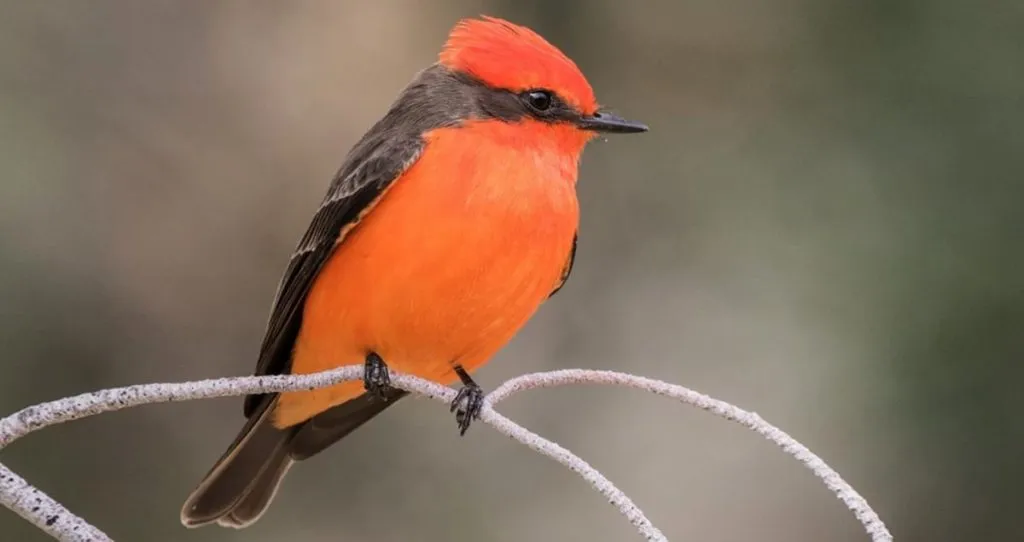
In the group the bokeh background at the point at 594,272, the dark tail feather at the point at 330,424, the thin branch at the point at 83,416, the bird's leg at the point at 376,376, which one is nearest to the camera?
the thin branch at the point at 83,416

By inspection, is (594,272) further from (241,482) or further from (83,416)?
(83,416)

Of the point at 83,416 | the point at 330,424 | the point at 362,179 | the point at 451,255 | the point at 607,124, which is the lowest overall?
the point at 83,416

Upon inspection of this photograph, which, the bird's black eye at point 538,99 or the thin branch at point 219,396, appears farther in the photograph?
the bird's black eye at point 538,99

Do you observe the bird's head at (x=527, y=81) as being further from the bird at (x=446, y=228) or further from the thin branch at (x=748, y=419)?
the thin branch at (x=748, y=419)

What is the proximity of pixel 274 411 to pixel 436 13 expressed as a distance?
1.01 meters

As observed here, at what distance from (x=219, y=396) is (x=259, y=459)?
907mm

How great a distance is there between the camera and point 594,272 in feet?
8.26

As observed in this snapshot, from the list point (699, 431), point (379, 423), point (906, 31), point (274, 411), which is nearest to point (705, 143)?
point (906, 31)

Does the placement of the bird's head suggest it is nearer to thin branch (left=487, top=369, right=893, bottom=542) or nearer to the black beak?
the black beak

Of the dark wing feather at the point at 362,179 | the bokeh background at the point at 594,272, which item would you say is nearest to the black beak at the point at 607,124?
the dark wing feather at the point at 362,179

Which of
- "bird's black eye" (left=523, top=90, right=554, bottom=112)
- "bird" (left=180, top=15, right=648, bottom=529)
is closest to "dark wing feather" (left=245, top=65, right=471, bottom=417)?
"bird" (left=180, top=15, right=648, bottom=529)

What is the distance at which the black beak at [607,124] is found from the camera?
5.08ft

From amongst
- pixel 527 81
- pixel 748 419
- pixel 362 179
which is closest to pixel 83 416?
pixel 748 419

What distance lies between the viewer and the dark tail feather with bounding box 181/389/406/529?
67.4 inches
